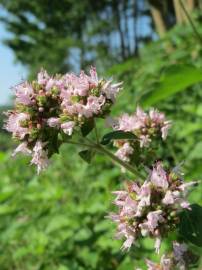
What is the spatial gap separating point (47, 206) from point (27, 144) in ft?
8.56

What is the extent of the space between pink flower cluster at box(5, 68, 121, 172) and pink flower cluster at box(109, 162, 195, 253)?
24 centimetres

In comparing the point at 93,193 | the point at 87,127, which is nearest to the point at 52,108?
the point at 87,127

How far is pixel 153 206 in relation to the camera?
1.57m

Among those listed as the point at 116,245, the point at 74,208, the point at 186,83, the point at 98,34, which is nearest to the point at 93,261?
the point at 116,245

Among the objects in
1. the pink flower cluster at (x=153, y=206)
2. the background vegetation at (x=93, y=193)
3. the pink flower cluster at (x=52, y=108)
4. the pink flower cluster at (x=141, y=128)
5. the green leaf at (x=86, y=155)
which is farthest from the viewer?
the background vegetation at (x=93, y=193)

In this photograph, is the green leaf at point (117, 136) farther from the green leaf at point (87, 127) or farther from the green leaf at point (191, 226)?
the green leaf at point (191, 226)

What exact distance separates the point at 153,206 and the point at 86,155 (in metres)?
0.33

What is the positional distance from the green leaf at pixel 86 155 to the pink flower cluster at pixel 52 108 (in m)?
0.10

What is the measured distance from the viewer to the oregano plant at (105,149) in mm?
1572

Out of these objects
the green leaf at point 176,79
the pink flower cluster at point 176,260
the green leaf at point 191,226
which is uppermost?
the green leaf at point 176,79

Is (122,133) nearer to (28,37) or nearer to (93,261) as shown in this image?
(93,261)

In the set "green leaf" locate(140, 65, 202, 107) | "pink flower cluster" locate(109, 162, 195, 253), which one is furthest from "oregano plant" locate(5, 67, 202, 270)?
"green leaf" locate(140, 65, 202, 107)

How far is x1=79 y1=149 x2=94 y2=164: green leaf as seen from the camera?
1.81 metres

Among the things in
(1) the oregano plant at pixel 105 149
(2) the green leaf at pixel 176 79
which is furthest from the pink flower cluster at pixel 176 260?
(2) the green leaf at pixel 176 79
